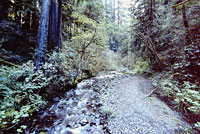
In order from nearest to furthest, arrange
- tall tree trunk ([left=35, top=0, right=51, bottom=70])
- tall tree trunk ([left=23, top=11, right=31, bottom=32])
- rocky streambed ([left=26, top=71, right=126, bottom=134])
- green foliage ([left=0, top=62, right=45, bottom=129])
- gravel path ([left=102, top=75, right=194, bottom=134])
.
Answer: gravel path ([left=102, top=75, right=194, bottom=134]) < green foliage ([left=0, top=62, right=45, bottom=129]) < rocky streambed ([left=26, top=71, right=126, bottom=134]) < tall tree trunk ([left=35, top=0, right=51, bottom=70]) < tall tree trunk ([left=23, top=11, right=31, bottom=32])

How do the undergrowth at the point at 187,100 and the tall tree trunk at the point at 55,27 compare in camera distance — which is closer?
the undergrowth at the point at 187,100

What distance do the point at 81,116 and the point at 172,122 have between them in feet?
8.94

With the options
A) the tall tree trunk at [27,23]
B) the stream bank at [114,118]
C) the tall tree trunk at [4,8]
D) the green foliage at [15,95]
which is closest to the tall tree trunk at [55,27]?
the tall tree trunk at [27,23]

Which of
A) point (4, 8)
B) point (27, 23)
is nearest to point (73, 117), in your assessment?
point (27, 23)

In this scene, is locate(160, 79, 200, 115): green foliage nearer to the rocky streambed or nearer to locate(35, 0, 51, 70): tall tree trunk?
the rocky streambed

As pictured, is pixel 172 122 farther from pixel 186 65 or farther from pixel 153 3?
pixel 153 3

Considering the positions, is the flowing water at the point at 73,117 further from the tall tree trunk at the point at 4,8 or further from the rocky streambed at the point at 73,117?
the tall tree trunk at the point at 4,8

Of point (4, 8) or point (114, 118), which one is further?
point (4, 8)

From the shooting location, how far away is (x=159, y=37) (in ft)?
23.0

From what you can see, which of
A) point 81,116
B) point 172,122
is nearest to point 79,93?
point 81,116

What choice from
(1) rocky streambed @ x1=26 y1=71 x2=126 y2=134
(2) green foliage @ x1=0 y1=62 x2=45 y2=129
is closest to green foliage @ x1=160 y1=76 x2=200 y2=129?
(1) rocky streambed @ x1=26 y1=71 x2=126 y2=134

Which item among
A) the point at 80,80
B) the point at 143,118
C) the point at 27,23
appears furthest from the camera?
the point at 27,23

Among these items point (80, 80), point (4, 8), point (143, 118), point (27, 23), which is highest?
point (4, 8)

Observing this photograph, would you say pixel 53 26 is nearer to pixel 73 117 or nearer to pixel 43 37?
pixel 43 37
